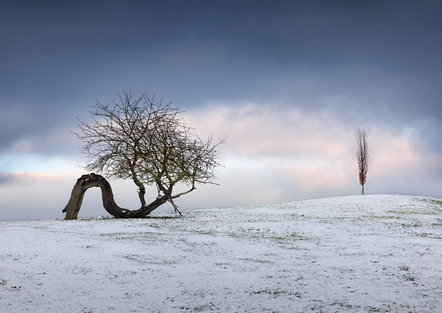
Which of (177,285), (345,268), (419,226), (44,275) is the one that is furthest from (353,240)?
(44,275)

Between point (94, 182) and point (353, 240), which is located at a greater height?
point (94, 182)

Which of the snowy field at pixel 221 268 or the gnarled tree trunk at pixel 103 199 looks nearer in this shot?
the snowy field at pixel 221 268

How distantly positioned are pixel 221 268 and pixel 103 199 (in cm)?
1621

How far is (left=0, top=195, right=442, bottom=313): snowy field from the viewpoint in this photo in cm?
974

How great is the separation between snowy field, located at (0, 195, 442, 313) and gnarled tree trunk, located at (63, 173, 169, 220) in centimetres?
455

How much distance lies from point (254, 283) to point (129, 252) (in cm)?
532

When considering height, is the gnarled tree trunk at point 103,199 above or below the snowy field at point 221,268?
above

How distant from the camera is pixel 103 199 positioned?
27484mm

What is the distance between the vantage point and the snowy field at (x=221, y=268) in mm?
9742

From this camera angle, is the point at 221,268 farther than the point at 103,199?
No

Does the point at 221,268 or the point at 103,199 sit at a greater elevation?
the point at 103,199

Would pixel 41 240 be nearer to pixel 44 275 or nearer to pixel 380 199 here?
pixel 44 275

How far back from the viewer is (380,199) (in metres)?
38.3

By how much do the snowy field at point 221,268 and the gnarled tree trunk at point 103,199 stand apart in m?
4.55
